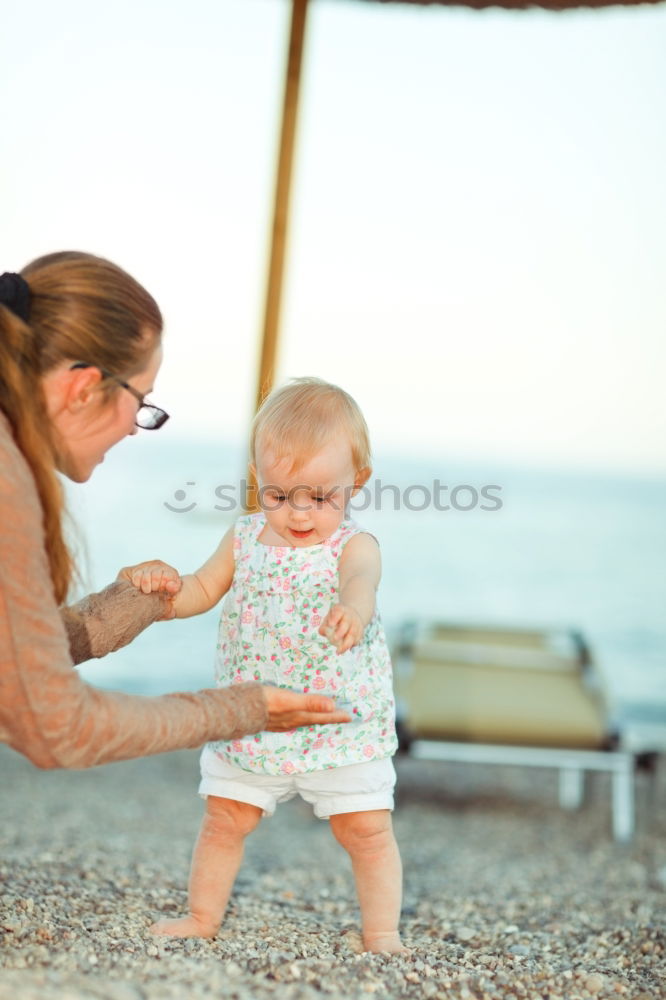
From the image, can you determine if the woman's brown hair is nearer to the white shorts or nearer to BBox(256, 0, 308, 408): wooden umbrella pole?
the white shorts

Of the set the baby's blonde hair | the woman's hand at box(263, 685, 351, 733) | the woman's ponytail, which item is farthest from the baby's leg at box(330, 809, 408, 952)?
the woman's ponytail

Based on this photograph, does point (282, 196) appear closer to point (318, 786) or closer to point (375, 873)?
point (318, 786)

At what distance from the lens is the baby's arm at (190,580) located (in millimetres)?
2369

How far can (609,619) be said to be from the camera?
15.4 m

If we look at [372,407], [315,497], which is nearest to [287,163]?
[315,497]

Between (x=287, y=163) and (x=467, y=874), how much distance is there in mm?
2827

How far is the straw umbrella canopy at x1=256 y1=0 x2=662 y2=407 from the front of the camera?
4066mm

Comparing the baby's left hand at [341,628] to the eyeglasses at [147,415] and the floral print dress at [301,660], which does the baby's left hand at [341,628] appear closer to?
the floral print dress at [301,660]

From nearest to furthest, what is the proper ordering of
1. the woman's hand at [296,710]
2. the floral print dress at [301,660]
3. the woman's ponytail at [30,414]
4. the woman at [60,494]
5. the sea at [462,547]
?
the woman at [60,494], the woman's ponytail at [30,414], the woman's hand at [296,710], the floral print dress at [301,660], the sea at [462,547]

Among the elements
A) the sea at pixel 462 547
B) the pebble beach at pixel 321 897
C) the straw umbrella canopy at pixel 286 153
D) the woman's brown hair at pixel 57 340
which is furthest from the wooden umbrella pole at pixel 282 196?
the sea at pixel 462 547

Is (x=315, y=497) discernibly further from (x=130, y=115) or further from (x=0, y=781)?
(x=130, y=115)

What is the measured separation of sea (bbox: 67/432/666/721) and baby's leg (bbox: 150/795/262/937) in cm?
727

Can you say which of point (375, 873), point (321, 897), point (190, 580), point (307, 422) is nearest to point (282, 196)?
point (307, 422)

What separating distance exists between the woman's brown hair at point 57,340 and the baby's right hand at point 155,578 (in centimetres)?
31
